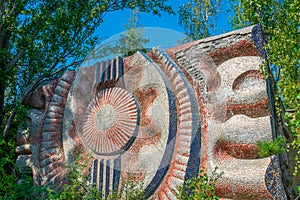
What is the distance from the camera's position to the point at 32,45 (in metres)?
4.95

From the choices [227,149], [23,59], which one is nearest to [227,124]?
[227,149]

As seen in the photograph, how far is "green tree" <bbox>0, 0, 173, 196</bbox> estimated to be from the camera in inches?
187

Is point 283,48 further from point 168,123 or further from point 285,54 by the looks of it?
point 168,123

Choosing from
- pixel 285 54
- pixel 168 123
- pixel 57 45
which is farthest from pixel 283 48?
pixel 57 45

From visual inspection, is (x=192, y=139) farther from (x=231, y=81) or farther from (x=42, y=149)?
(x=42, y=149)

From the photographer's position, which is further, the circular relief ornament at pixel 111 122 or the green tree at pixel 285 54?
the circular relief ornament at pixel 111 122

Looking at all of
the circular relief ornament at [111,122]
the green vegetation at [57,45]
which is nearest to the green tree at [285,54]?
the green vegetation at [57,45]

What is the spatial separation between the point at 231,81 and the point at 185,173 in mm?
878

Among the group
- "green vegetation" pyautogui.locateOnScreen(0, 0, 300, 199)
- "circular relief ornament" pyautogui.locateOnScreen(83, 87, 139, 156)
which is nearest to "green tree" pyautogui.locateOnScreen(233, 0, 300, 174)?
"green vegetation" pyautogui.locateOnScreen(0, 0, 300, 199)

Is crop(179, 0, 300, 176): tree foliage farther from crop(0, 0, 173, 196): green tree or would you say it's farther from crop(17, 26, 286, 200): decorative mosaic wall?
crop(0, 0, 173, 196): green tree

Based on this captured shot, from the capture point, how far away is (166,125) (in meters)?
3.47

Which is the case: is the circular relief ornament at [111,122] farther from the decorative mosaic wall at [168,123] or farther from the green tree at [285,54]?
the green tree at [285,54]

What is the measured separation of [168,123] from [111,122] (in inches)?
26.0

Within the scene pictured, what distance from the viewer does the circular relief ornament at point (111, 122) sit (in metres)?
3.69
